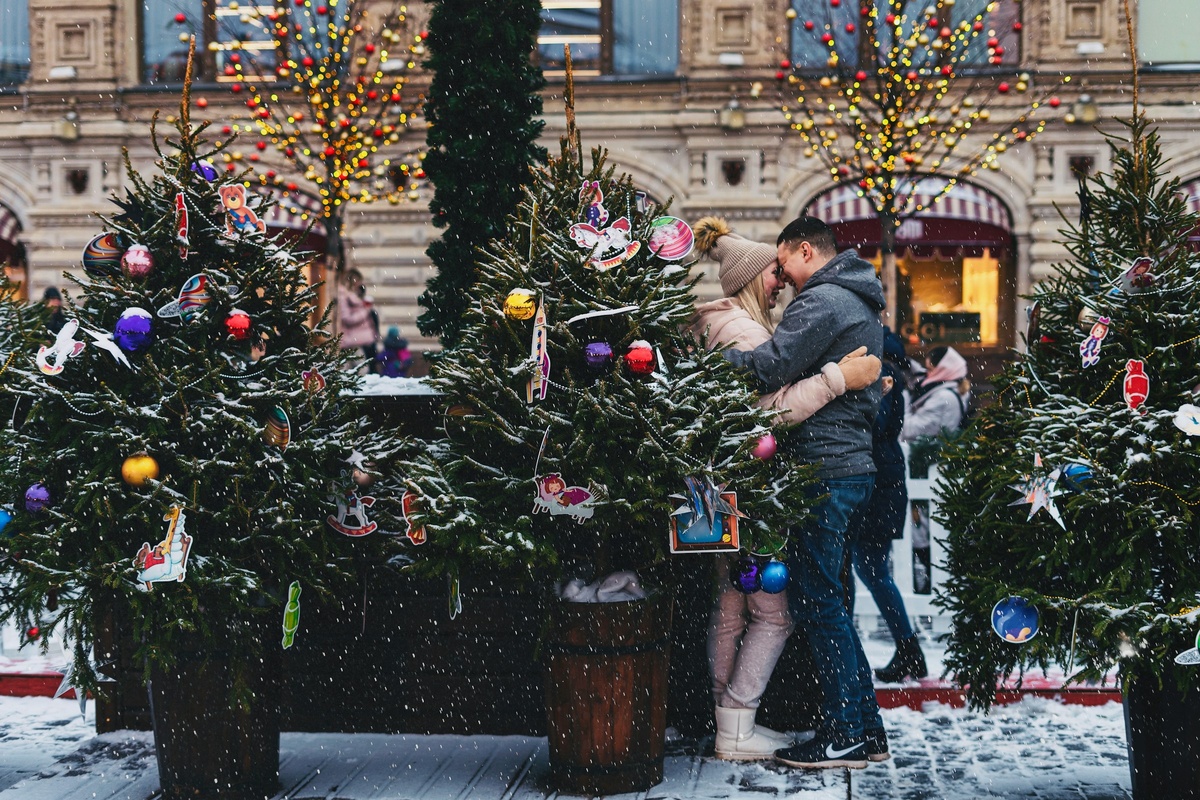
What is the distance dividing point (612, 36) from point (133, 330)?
611 inches

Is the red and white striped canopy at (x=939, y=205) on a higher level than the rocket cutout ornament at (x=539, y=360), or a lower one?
higher

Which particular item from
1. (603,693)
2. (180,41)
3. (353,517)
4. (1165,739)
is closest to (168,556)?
(353,517)

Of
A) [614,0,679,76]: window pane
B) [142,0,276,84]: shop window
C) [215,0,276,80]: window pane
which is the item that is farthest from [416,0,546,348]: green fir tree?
[142,0,276,84]: shop window

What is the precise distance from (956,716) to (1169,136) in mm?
14284

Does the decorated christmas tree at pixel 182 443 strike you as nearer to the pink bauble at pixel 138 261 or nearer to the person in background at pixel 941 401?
the pink bauble at pixel 138 261

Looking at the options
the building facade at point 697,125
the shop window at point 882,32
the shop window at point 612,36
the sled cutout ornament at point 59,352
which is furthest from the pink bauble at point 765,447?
the shop window at point 612,36

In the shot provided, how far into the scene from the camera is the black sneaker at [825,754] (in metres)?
4.85

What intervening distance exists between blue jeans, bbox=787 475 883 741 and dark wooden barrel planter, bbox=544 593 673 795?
60 cm

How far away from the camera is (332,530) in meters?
4.91

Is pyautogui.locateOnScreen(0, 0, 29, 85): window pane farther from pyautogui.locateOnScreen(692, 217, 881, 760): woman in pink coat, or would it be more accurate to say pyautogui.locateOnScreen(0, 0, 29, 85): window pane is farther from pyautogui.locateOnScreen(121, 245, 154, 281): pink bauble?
pyautogui.locateOnScreen(692, 217, 881, 760): woman in pink coat

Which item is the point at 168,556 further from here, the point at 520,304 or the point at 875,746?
the point at 875,746

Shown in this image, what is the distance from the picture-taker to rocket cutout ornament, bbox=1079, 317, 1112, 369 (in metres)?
4.38

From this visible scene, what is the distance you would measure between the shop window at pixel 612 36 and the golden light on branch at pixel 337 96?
88.6 inches

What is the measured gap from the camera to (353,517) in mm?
4871
